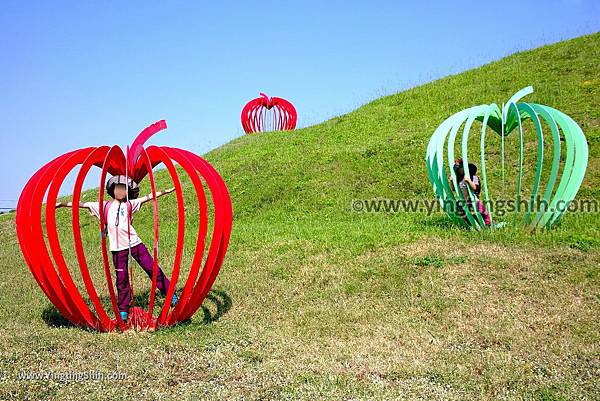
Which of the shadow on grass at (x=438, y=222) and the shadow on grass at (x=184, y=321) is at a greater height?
the shadow on grass at (x=438, y=222)

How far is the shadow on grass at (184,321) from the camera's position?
7102 millimetres

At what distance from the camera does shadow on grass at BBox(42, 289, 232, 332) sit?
7102mm

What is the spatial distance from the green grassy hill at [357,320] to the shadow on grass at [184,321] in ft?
0.14

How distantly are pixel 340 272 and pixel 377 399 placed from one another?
4.02 metres

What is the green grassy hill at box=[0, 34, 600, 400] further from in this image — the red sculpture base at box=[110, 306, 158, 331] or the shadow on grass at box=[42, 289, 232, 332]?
the red sculpture base at box=[110, 306, 158, 331]

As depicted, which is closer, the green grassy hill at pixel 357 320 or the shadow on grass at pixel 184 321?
the green grassy hill at pixel 357 320

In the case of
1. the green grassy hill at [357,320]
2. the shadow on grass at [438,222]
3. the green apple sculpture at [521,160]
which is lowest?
the green grassy hill at [357,320]

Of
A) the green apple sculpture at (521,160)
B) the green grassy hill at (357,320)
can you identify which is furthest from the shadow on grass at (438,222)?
the green apple sculpture at (521,160)

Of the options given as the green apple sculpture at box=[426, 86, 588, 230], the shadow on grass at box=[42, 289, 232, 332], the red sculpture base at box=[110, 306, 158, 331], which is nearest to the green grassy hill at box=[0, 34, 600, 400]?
the shadow on grass at box=[42, 289, 232, 332]

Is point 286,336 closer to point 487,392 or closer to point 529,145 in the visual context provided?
point 487,392

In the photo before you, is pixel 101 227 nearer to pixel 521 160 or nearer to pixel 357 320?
pixel 357 320

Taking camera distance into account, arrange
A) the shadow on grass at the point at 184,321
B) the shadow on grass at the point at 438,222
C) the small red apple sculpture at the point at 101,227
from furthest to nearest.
Answer: the shadow on grass at the point at 438,222 → the shadow on grass at the point at 184,321 → the small red apple sculpture at the point at 101,227

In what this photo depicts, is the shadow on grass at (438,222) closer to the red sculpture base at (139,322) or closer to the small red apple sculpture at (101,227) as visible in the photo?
the small red apple sculpture at (101,227)

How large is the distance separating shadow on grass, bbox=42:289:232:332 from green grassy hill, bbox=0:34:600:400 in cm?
4
